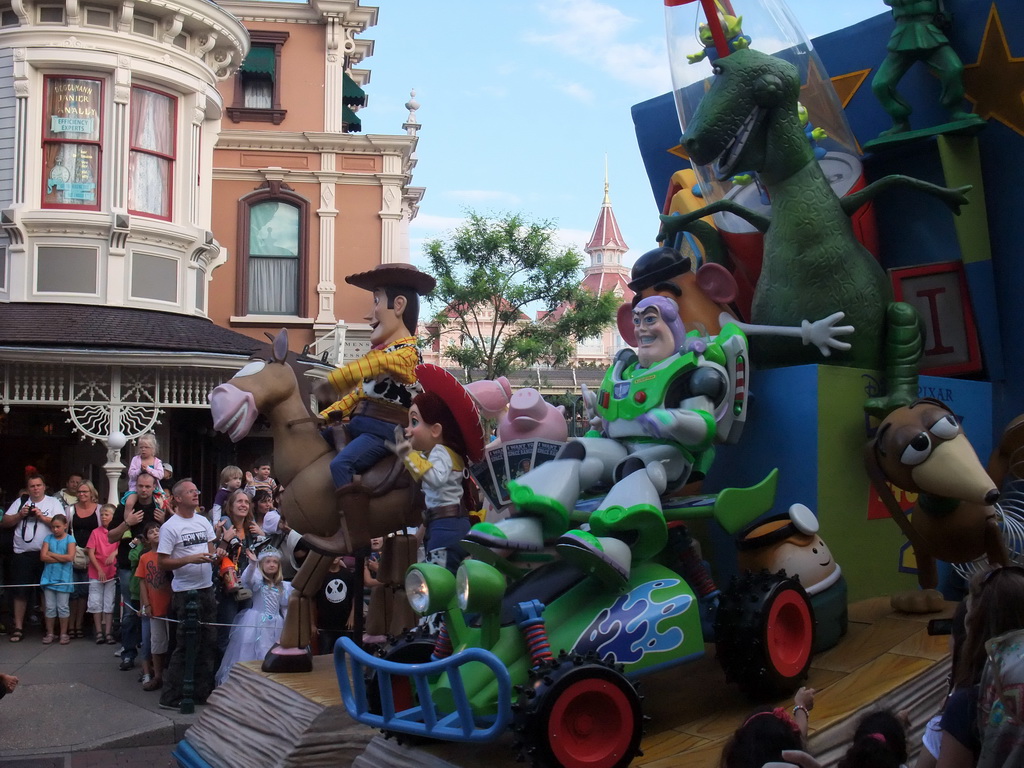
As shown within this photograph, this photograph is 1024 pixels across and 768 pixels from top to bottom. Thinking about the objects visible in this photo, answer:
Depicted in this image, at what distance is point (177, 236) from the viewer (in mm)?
15133

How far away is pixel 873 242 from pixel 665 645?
327 centimetres

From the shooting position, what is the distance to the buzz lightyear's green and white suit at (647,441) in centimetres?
442

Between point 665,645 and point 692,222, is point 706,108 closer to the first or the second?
point 692,222

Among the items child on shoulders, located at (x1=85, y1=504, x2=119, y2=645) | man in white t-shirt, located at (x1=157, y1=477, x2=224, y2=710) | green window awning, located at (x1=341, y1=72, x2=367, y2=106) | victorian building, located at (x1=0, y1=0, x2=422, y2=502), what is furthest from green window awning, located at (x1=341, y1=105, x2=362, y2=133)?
man in white t-shirt, located at (x1=157, y1=477, x2=224, y2=710)

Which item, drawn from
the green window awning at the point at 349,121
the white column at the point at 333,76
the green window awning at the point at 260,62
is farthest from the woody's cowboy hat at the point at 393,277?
the green window awning at the point at 349,121

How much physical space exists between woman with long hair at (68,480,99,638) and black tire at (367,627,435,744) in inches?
259

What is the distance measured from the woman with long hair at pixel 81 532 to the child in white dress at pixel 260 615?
2.87m

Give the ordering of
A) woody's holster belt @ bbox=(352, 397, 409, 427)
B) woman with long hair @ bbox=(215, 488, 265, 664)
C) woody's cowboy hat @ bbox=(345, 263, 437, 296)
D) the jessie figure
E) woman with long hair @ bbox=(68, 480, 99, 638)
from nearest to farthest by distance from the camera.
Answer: the jessie figure < woody's holster belt @ bbox=(352, 397, 409, 427) < woody's cowboy hat @ bbox=(345, 263, 437, 296) < woman with long hair @ bbox=(215, 488, 265, 664) < woman with long hair @ bbox=(68, 480, 99, 638)

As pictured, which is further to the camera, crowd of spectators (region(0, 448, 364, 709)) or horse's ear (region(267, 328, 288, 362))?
crowd of spectators (region(0, 448, 364, 709))

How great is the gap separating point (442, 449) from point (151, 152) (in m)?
10.8

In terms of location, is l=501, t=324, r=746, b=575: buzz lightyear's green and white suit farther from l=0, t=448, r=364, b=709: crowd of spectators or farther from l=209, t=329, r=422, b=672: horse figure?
l=0, t=448, r=364, b=709: crowd of spectators

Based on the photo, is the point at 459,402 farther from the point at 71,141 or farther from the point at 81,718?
the point at 71,141

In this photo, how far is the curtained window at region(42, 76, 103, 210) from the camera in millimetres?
14469

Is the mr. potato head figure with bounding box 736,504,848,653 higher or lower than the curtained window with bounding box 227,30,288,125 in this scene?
lower
